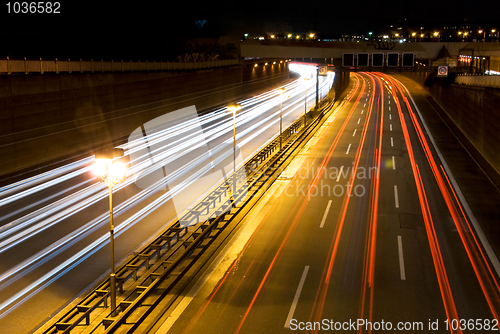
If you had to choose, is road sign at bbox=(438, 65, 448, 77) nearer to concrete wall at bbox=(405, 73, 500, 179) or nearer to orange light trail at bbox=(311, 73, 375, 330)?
concrete wall at bbox=(405, 73, 500, 179)

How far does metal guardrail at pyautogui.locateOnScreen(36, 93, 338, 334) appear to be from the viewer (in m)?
11.6

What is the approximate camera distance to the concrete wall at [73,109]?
26.1 metres

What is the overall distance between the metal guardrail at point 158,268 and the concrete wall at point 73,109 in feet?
37.7

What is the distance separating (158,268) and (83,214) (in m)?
8.00

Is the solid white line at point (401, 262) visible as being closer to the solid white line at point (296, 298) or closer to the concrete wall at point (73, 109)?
the solid white line at point (296, 298)

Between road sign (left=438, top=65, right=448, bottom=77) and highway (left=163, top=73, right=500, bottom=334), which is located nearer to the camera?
highway (left=163, top=73, right=500, bottom=334)

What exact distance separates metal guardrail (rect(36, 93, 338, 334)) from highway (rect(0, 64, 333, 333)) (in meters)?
1.39

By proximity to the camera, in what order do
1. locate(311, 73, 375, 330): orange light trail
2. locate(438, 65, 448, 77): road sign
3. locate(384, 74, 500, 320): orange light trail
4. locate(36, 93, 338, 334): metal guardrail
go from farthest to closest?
locate(438, 65, 448, 77): road sign
locate(384, 74, 500, 320): orange light trail
locate(311, 73, 375, 330): orange light trail
locate(36, 93, 338, 334): metal guardrail

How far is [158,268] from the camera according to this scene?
47.1 ft

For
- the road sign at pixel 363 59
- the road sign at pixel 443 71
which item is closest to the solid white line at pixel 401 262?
the road sign at pixel 363 59

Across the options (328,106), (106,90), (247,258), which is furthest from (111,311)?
(328,106)

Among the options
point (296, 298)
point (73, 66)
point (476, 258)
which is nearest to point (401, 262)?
point (476, 258)

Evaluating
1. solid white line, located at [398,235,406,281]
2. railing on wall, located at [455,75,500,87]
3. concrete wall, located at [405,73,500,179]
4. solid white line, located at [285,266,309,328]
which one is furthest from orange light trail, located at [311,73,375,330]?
railing on wall, located at [455,75,500,87]

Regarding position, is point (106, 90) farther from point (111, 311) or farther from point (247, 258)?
point (111, 311)
